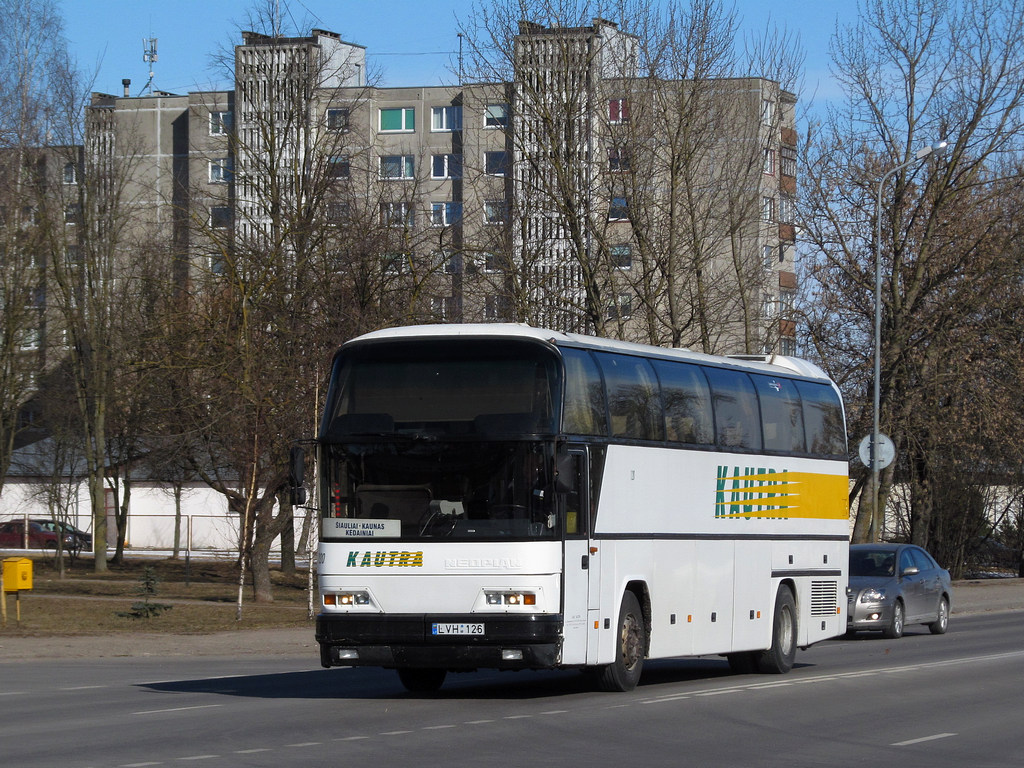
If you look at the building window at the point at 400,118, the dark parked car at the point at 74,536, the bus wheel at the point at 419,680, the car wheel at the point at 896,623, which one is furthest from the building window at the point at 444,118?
the bus wheel at the point at 419,680

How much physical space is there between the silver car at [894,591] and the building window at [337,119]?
1672 centimetres

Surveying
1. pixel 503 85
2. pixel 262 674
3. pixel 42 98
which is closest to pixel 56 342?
pixel 42 98

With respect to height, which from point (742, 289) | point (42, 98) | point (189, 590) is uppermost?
point (42, 98)

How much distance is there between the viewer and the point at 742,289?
1352 inches

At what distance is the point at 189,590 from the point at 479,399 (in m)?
26.5

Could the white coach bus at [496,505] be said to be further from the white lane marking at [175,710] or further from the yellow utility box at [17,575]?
the yellow utility box at [17,575]

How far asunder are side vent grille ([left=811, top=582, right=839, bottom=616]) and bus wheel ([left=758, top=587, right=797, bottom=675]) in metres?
0.64

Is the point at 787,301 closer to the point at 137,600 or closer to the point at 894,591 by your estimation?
the point at 894,591

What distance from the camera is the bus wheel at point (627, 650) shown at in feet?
49.6

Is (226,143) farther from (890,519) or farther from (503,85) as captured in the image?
(890,519)

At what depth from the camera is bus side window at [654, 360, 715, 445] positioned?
16.4 meters

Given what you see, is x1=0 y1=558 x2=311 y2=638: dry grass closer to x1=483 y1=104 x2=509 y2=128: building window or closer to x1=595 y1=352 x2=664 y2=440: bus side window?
x1=483 y1=104 x2=509 y2=128: building window

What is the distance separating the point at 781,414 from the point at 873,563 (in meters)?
7.82

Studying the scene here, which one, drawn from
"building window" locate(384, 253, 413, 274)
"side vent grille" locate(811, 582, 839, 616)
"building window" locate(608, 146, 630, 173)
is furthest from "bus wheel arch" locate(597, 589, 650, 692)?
"building window" locate(384, 253, 413, 274)
